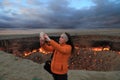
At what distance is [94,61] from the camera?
21.4m

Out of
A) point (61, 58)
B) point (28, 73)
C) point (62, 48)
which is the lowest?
point (28, 73)

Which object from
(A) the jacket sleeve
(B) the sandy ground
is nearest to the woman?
(A) the jacket sleeve

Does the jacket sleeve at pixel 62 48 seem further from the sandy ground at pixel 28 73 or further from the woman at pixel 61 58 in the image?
the sandy ground at pixel 28 73

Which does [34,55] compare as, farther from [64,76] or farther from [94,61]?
[64,76]

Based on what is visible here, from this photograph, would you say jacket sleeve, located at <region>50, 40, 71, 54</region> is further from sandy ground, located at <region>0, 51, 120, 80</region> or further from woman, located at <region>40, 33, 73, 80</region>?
sandy ground, located at <region>0, 51, 120, 80</region>

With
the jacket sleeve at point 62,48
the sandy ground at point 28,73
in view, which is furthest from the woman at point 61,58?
the sandy ground at point 28,73

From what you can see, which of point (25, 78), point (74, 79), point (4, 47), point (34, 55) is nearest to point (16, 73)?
point (25, 78)

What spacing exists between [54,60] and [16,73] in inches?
191

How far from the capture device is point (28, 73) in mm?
9570

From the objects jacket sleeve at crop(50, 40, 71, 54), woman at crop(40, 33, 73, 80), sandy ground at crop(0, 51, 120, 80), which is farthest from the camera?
sandy ground at crop(0, 51, 120, 80)

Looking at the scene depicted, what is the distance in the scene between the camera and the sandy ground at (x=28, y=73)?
917cm

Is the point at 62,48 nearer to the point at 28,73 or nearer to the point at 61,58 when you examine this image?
the point at 61,58

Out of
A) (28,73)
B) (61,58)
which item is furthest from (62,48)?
(28,73)

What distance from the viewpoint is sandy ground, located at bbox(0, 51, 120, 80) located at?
30.1 feet
